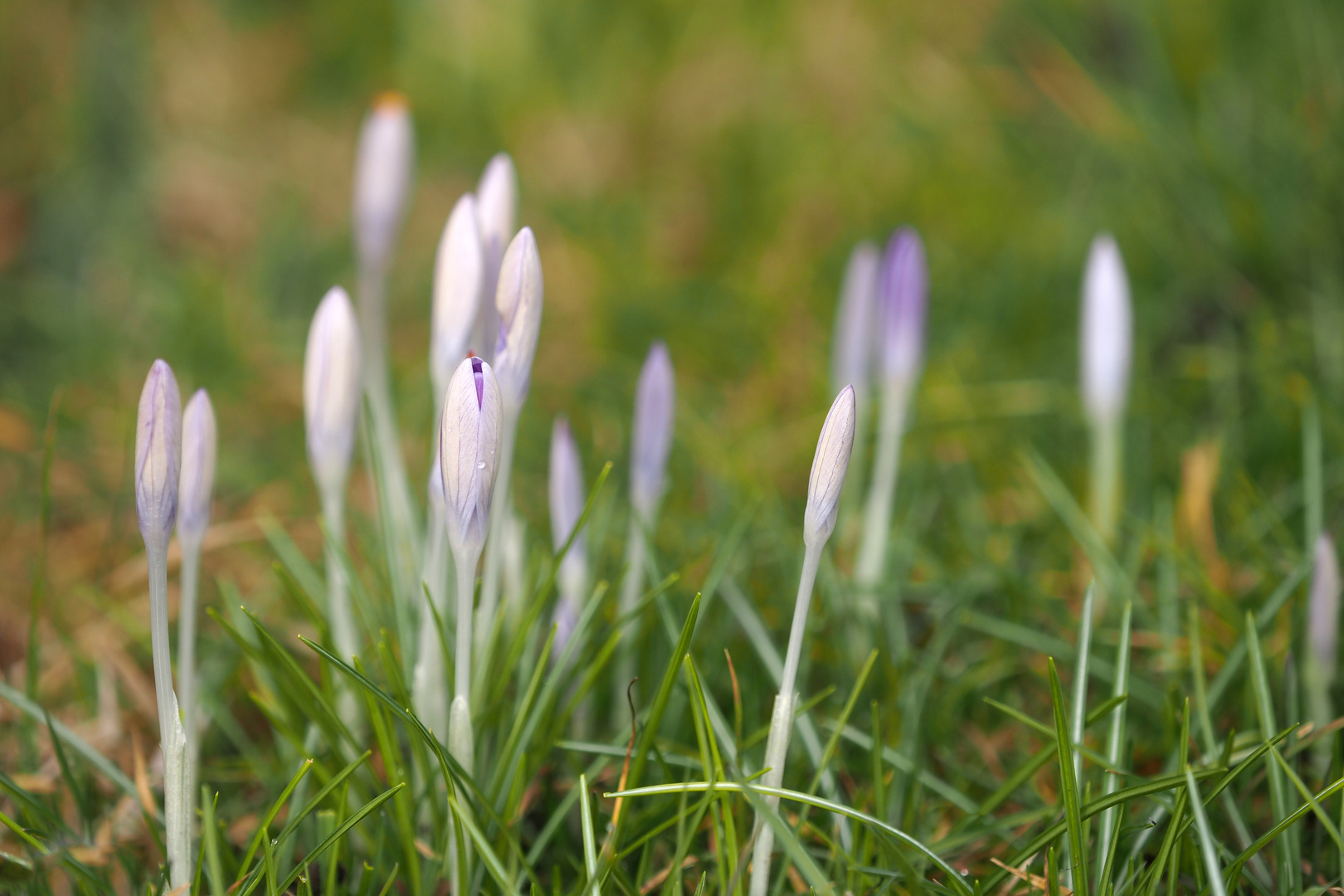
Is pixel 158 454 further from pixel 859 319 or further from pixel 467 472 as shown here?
pixel 859 319

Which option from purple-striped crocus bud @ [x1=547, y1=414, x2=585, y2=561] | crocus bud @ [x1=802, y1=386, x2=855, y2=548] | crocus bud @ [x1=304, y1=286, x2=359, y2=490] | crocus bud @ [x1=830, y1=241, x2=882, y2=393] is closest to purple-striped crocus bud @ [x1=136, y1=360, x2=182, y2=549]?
crocus bud @ [x1=304, y1=286, x2=359, y2=490]

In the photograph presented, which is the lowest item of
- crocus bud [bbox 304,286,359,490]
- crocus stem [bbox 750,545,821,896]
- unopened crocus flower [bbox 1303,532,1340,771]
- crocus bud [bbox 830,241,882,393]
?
unopened crocus flower [bbox 1303,532,1340,771]

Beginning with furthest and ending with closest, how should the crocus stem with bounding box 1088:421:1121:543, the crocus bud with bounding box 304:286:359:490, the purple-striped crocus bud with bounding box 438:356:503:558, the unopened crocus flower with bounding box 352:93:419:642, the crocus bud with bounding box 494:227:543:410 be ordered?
1. the crocus stem with bounding box 1088:421:1121:543
2. the unopened crocus flower with bounding box 352:93:419:642
3. the crocus bud with bounding box 304:286:359:490
4. the crocus bud with bounding box 494:227:543:410
5. the purple-striped crocus bud with bounding box 438:356:503:558

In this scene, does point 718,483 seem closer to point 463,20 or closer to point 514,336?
point 514,336

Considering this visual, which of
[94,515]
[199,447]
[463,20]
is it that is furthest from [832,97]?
[199,447]

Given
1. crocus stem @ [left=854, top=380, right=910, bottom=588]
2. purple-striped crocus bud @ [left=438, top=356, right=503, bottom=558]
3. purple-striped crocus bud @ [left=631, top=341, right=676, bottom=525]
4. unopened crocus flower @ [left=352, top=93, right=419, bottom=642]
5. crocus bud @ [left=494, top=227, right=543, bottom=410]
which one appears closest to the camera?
purple-striped crocus bud @ [left=438, top=356, right=503, bottom=558]

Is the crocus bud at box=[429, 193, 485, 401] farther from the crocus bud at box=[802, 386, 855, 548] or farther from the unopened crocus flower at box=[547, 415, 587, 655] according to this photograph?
the crocus bud at box=[802, 386, 855, 548]

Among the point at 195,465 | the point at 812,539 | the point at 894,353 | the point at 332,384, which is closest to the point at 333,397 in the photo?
the point at 332,384
